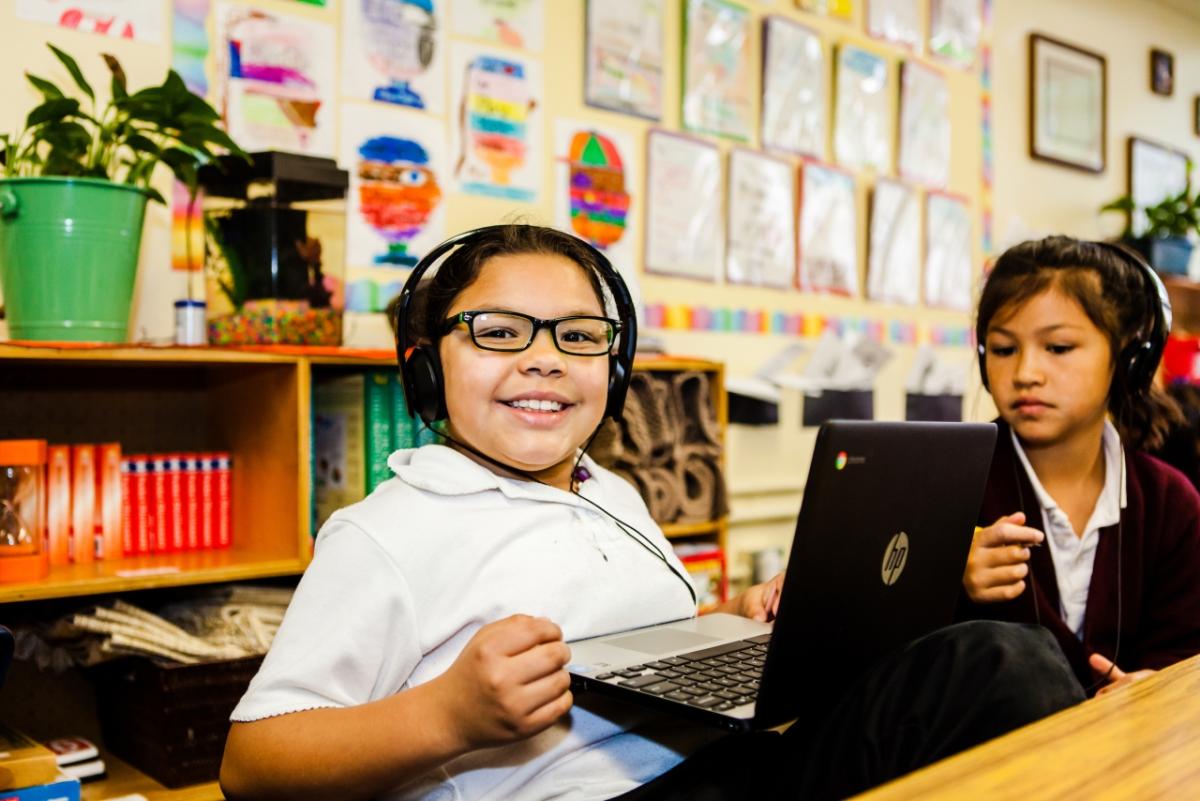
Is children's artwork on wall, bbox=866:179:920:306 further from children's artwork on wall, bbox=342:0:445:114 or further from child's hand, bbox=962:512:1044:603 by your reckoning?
child's hand, bbox=962:512:1044:603

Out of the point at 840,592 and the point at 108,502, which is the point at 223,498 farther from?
the point at 840,592

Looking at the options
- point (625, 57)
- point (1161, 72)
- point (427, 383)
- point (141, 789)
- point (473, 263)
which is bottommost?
point (141, 789)

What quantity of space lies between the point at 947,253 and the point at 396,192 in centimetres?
197

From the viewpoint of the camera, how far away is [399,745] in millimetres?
895

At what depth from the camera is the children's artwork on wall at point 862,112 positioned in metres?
3.16

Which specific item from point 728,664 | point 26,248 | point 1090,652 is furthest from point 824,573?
point 26,248

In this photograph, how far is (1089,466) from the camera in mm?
1608

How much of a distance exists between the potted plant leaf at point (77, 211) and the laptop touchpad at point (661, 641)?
963mm

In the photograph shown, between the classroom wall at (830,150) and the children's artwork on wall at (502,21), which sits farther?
the children's artwork on wall at (502,21)

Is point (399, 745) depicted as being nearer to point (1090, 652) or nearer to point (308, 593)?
point (308, 593)

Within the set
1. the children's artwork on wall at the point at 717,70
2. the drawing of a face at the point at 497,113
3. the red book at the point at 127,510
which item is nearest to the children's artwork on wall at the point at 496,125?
the drawing of a face at the point at 497,113

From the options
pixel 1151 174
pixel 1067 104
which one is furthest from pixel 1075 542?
pixel 1151 174

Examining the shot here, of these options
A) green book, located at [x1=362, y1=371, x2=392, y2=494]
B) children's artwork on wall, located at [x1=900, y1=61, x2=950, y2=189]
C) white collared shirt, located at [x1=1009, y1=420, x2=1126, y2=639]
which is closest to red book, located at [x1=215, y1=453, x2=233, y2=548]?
green book, located at [x1=362, y1=371, x2=392, y2=494]

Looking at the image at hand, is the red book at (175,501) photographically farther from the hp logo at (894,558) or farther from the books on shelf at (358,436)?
the hp logo at (894,558)
